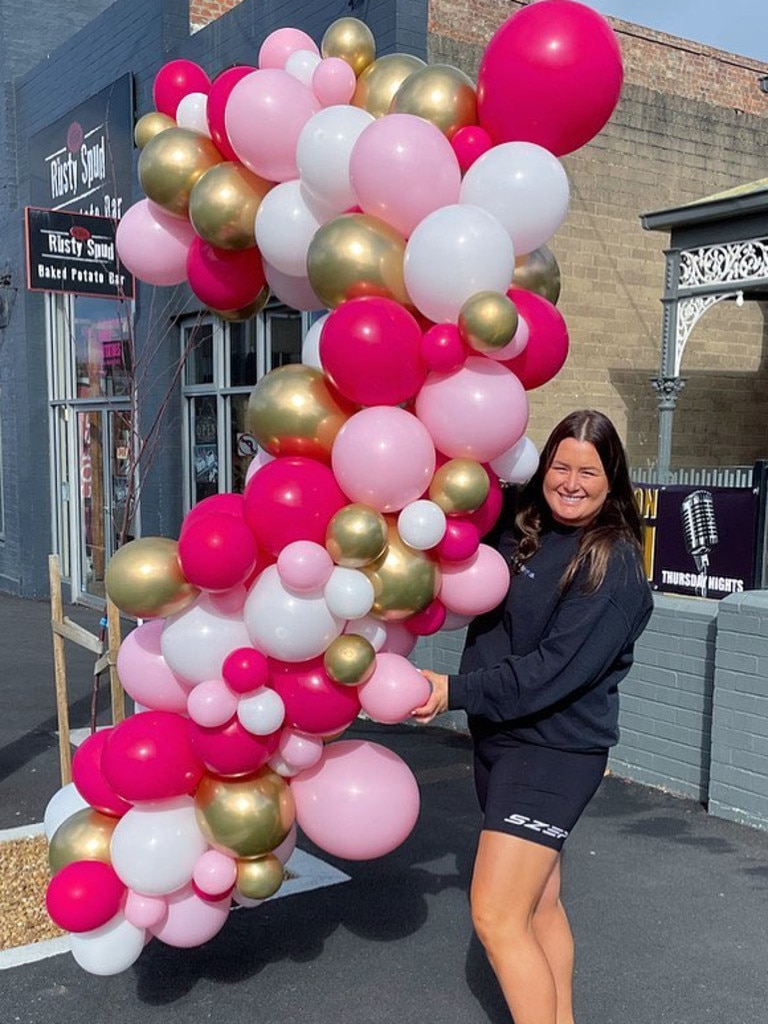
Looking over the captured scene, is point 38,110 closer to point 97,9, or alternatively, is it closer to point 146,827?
point 97,9

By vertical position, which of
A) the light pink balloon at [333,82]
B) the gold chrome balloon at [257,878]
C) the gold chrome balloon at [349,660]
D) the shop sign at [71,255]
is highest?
the shop sign at [71,255]

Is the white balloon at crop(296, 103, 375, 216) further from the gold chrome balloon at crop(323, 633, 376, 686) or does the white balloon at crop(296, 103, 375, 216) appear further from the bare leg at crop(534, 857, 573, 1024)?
the bare leg at crop(534, 857, 573, 1024)

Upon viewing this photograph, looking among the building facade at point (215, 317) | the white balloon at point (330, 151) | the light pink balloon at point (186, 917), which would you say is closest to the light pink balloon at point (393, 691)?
the light pink balloon at point (186, 917)

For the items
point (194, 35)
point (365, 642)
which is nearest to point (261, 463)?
point (365, 642)

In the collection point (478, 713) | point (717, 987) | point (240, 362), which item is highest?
point (240, 362)

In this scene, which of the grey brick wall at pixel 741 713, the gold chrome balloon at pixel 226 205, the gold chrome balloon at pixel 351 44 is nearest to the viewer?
the gold chrome balloon at pixel 226 205

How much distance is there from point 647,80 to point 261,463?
915 centimetres

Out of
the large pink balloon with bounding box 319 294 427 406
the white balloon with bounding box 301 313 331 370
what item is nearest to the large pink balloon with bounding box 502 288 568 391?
the large pink balloon with bounding box 319 294 427 406

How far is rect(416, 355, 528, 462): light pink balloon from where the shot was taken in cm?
233

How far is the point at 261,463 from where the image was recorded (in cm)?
268

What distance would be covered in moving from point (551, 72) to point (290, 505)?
113 cm

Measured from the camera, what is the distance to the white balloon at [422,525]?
2303 mm

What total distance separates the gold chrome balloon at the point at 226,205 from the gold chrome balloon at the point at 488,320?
677mm

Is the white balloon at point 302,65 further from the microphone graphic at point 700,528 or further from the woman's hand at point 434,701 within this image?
the microphone graphic at point 700,528
